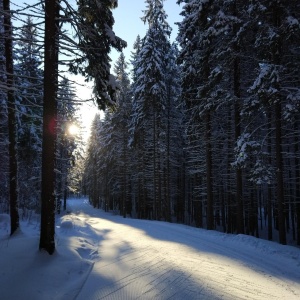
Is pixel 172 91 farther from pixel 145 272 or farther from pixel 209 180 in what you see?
pixel 145 272

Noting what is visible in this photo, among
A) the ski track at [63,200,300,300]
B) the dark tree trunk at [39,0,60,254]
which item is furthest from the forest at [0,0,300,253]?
the ski track at [63,200,300,300]

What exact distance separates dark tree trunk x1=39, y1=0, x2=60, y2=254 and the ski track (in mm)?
1407

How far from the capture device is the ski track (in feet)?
19.1

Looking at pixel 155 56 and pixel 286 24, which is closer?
pixel 286 24

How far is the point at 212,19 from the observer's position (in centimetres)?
1652

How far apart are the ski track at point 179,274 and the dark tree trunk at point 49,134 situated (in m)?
1.41

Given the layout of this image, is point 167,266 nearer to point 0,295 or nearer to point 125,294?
point 125,294

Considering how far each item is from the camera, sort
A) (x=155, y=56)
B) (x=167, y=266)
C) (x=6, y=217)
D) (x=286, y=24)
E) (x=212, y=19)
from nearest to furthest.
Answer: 1. (x=167, y=266)
2. (x=286, y=24)
3. (x=6, y=217)
4. (x=212, y=19)
5. (x=155, y=56)

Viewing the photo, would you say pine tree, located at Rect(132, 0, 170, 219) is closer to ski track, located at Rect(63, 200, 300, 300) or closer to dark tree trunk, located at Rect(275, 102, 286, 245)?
dark tree trunk, located at Rect(275, 102, 286, 245)

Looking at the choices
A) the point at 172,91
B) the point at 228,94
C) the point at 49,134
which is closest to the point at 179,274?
the point at 49,134

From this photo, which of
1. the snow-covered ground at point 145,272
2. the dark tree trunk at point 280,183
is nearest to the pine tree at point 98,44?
the snow-covered ground at point 145,272

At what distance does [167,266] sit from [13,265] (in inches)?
142

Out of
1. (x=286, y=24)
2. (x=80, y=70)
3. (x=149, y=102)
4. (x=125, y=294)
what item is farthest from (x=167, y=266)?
(x=149, y=102)

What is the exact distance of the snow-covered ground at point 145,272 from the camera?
18.9ft
